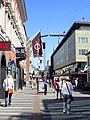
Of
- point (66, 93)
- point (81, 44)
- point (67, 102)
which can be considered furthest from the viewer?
point (81, 44)

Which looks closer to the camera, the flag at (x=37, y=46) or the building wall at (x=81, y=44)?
the flag at (x=37, y=46)

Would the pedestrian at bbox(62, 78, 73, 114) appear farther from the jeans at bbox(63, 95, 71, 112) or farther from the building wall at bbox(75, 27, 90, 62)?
the building wall at bbox(75, 27, 90, 62)

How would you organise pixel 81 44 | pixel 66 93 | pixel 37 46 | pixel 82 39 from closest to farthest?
pixel 66 93 → pixel 37 46 → pixel 81 44 → pixel 82 39

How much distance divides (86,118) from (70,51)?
8529 cm

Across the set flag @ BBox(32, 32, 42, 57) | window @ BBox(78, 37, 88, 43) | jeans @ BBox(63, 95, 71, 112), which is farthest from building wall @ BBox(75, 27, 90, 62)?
jeans @ BBox(63, 95, 71, 112)

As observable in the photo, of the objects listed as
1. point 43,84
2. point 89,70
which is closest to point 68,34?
point 89,70

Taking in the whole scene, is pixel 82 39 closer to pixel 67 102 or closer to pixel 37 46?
pixel 37 46

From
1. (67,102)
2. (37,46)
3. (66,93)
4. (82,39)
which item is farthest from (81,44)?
(66,93)

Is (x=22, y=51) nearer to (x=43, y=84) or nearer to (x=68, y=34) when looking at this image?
(x=43, y=84)

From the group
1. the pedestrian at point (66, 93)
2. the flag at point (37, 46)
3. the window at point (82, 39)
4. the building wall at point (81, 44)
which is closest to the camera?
the pedestrian at point (66, 93)

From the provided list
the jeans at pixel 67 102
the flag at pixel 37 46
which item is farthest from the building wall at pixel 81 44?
the jeans at pixel 67 102

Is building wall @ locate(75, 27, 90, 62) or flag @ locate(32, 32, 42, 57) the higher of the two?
building wall @ locate(75, 27, 90, 62)

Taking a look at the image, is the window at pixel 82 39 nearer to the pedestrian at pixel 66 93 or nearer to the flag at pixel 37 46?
the flag at pixel 37 46

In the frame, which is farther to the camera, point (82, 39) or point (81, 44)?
point (82, 39)
